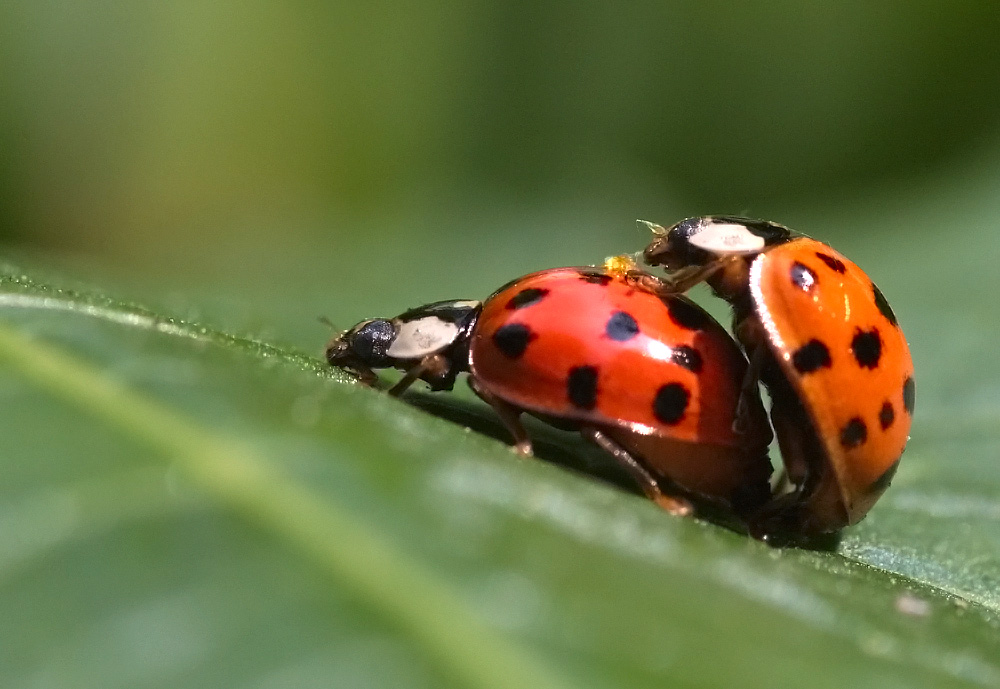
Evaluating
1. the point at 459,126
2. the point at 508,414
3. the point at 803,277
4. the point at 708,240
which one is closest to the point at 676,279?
the point at 708,240

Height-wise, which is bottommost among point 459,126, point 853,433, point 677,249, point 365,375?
point 459,126

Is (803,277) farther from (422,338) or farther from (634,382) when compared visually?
(422,338)

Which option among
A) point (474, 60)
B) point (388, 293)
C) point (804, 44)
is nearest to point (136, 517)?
point (388, 293)

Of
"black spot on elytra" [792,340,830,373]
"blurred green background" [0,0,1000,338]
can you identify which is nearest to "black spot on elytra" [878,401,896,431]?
"black spot on elytra" [792,340,830,373]

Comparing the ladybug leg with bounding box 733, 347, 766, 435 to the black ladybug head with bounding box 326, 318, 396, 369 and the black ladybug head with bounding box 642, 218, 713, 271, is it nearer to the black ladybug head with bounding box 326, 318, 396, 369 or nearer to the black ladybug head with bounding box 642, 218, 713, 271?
the black ladybug head with bounding box 642, 218, 713, 271

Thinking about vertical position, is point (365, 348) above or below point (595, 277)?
below

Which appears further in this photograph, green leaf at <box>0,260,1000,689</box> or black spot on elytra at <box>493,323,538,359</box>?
black spot on elytra at <box>493,323,538,359</box>

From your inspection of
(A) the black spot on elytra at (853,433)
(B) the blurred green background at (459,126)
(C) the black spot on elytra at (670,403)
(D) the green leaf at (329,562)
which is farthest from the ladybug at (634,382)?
(B) the blurred green background at (459,126)
